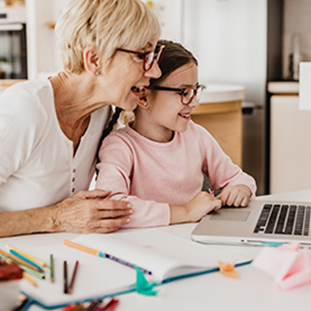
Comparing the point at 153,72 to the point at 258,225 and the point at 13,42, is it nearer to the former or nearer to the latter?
the point at 258,225

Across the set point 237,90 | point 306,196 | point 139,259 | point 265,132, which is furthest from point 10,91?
point 265,132

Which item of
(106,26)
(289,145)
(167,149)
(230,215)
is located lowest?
(289,145)

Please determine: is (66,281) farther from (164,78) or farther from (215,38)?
(215,38)

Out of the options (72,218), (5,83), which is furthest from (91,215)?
(5,83)

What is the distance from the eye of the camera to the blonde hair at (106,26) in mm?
1186

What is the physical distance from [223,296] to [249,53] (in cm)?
298

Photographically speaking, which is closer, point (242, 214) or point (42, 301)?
point (42, 301)

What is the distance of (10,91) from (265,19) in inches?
103

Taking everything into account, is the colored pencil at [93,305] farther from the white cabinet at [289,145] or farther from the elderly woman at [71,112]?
the white cabinet at [289,145]

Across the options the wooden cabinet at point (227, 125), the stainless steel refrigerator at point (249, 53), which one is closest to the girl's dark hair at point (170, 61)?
the wooden cabinet at point (227, 125)

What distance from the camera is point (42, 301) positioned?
0.71 meters

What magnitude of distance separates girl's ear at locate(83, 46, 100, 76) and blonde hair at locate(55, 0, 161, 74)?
0.01m

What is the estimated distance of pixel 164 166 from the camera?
145 centimetres

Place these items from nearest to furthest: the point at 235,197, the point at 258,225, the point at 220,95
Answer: the point at 258,225 < the point at 235,197 < the point at 220,95
